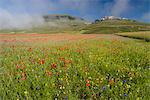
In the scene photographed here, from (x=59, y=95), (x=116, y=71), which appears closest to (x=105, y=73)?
(x=116, y=71)

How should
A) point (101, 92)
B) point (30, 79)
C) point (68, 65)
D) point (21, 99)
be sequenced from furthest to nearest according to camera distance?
point (68, 65), point (30, 79), point (101, 92), point (21, 99)

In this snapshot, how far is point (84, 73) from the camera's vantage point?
7387 mm

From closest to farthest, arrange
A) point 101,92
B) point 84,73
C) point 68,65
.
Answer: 1. point 101,92
2. point 84,73
3. point 68,65

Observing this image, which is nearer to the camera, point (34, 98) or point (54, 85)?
point (34, 98)

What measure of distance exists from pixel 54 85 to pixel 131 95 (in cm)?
186

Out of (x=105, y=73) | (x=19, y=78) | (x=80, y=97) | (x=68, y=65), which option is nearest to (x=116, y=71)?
(x=105, y=73)

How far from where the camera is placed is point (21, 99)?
5.46m

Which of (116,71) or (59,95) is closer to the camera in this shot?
(59,95)

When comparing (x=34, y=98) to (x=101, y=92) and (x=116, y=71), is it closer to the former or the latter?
(x=101, y=92)

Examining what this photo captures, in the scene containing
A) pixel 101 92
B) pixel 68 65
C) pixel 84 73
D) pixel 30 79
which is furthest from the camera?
pixel 68 65

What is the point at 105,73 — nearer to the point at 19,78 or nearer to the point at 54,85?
the point at 54,85

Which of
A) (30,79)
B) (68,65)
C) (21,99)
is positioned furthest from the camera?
(68,65)

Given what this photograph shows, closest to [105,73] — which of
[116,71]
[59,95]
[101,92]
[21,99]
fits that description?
[116,71]

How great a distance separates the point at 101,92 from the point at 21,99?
70.7 inches
